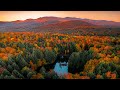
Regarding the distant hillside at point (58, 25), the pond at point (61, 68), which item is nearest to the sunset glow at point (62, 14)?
the distant hillside at point (58, 25)

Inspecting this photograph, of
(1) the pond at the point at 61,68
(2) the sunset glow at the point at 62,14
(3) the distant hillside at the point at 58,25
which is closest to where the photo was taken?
(1) the pond at the point at 61,68

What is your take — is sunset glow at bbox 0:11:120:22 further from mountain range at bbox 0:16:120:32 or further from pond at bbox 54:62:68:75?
pond at bbox 54:62:68:75

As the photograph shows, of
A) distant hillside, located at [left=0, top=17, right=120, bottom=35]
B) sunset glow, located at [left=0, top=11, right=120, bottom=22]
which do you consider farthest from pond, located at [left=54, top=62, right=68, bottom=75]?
sunset glow, located at [left=0, top=11, right=120, bottom=22]

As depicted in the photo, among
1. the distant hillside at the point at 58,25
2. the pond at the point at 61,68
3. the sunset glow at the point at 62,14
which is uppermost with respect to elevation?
the sunset glow at the point at 62,14

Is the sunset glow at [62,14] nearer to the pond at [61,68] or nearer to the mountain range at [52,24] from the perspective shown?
the mountain range at [52,24]

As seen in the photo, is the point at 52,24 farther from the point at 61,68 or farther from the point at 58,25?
the point at 61,68
